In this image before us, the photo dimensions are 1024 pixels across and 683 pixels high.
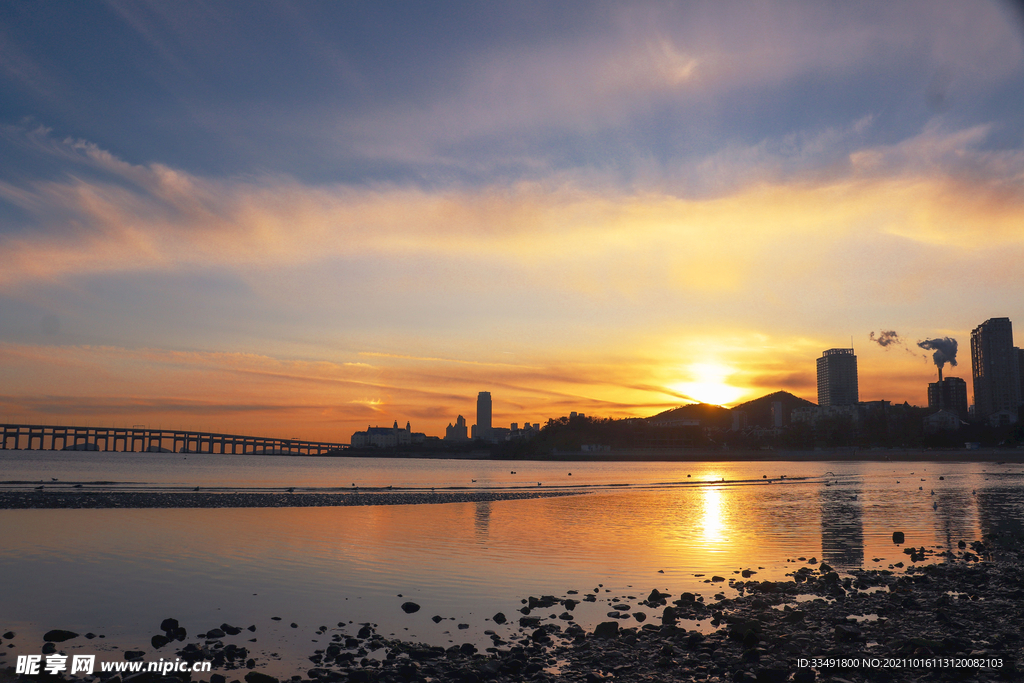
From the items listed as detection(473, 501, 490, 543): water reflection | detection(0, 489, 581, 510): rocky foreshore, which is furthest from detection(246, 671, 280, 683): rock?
detection(0, 489, 581, 510): rocky foreshore

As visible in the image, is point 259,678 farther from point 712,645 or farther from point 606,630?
point 712,645

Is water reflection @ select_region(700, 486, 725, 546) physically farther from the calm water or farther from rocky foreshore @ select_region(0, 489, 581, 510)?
rocky foreshore @ select_region(0, 489, 581, 510)

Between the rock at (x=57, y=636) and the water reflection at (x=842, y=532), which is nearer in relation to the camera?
the rock at (x=57, y=636)

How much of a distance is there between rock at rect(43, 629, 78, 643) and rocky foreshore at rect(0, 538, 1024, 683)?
30mm

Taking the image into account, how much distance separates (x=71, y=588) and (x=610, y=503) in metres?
40.1

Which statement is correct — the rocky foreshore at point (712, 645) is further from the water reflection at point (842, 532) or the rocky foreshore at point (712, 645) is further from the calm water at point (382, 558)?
the water reflection at point (842, 532)

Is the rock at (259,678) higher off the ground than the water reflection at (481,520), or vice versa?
the rock at (259,678)

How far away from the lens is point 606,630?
13312 millimetres

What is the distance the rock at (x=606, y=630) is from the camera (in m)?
13.2

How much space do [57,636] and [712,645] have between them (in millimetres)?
13314

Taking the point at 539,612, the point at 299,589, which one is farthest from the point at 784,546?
the point at 299,589

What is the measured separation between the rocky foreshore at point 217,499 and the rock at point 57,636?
115 ft

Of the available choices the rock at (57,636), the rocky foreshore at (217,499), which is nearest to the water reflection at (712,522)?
the rocky foreshore at (217,499)

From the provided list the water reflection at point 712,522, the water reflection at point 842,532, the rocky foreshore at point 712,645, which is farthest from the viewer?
the water reflection at point 712,522
